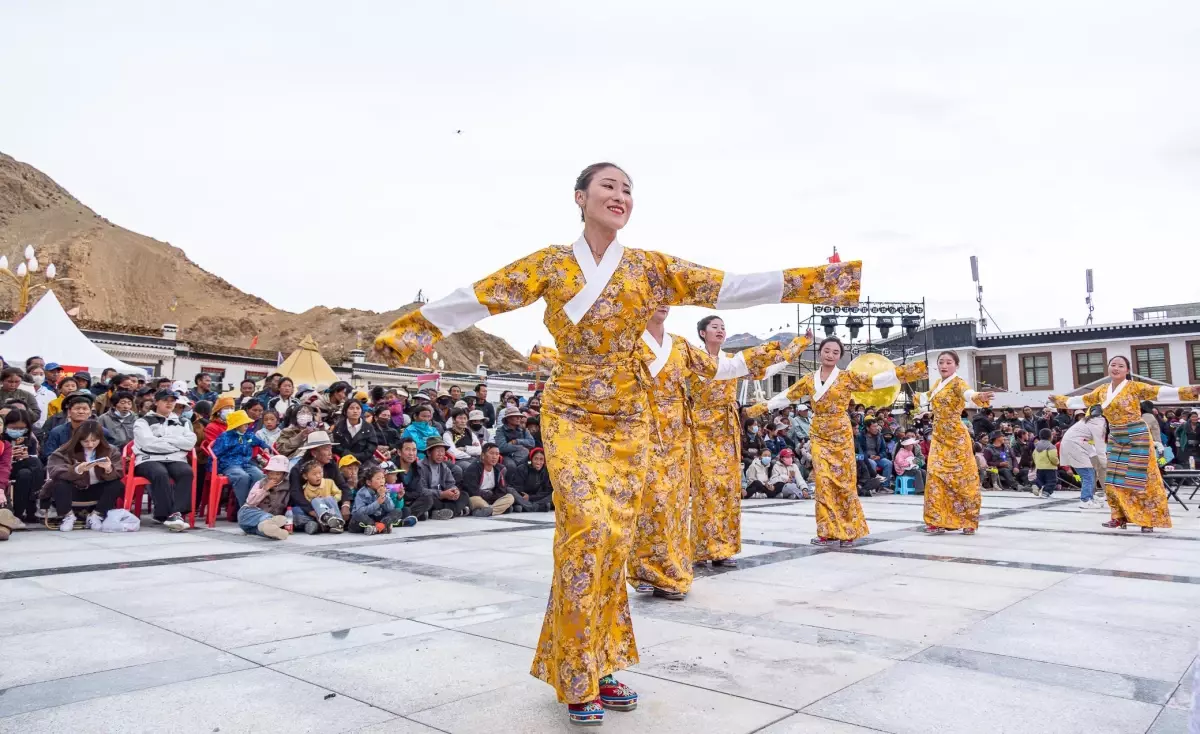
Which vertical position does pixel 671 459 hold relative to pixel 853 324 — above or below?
below

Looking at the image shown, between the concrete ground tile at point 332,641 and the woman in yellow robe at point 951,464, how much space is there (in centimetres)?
537

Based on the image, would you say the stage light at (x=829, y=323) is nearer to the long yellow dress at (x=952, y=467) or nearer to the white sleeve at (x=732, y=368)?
the long yellow dress at (x=952, y=467)

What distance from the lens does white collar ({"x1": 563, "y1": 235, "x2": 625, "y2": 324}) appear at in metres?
2.64

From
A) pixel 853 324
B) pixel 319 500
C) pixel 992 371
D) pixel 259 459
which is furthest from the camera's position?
pixel 992 371

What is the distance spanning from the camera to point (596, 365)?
2660mm

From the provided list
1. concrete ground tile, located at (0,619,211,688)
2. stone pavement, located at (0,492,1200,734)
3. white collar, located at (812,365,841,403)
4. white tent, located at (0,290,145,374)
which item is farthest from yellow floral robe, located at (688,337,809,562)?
white tent, located at (0,290,145,374)

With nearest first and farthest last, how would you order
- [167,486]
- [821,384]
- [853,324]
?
[821,384]
[167,486]
[853,324]

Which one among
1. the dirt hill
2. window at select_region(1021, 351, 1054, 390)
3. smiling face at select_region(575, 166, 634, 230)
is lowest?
smiling face at select_region(575, 166, 634, 230)

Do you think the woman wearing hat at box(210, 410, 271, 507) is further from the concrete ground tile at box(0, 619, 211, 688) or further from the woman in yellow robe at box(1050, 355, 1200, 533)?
the woman in yellow robe at box(1050, 355, 1200, 533)

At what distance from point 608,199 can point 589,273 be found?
28 cm

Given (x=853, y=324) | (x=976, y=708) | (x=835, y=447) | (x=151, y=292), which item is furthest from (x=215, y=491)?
(x=151, y=292)

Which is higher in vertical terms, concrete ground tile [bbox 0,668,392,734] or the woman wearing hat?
the woman wearing hat

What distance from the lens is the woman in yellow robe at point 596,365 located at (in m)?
2.41

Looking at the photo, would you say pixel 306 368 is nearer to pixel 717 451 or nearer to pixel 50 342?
pixel 50 342
